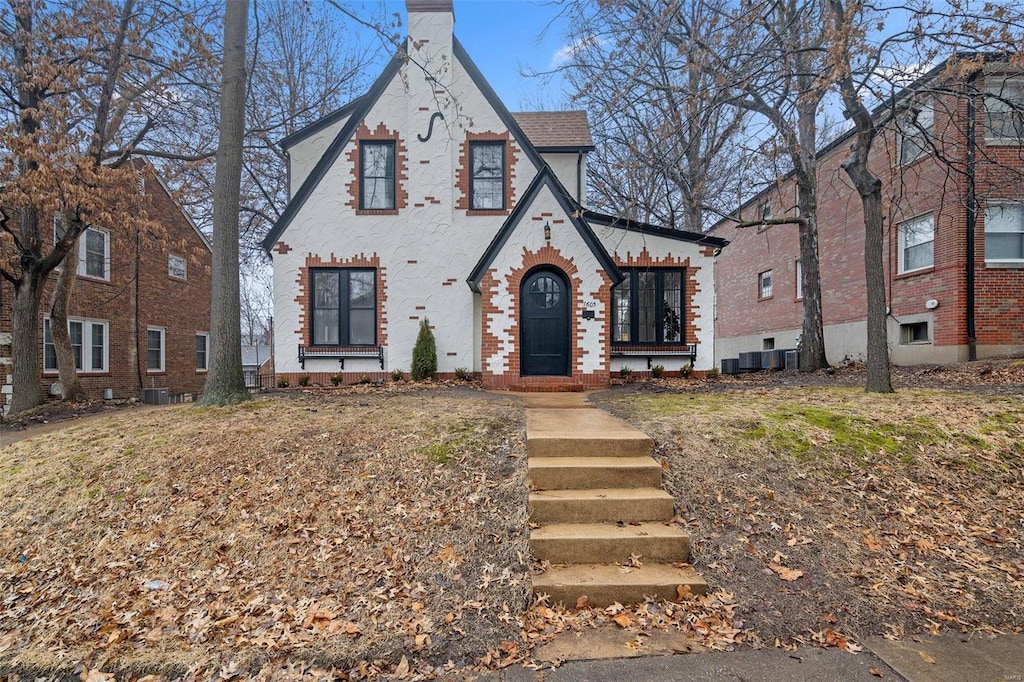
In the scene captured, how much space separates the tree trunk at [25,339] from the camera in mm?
10750

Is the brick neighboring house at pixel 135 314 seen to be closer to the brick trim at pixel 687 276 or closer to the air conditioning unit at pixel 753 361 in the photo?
the brick trim at pixel 687 276

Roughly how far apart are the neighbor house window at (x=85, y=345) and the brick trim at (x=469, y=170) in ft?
39.5

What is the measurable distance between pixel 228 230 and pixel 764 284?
67.1 feet

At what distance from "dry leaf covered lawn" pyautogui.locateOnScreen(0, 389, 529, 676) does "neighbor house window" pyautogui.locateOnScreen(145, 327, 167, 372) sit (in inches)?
535

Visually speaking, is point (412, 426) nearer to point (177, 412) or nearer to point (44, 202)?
point (177, 412)

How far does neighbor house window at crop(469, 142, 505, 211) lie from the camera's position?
12227 mm

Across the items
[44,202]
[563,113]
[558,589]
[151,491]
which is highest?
[563,113]


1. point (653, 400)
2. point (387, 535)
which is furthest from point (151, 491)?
point (653, 400)

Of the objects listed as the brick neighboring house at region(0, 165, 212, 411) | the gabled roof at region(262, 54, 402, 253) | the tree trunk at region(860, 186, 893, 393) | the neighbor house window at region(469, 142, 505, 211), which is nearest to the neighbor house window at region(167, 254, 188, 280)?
the brick neighboring house at region(0, 165, 212, 411)

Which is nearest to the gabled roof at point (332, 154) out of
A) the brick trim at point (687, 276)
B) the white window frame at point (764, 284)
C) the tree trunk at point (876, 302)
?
the brick trim at point (687, 276)

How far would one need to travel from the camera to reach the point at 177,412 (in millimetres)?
7023

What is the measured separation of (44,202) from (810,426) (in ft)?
42.3

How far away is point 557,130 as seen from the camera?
13.7 metres

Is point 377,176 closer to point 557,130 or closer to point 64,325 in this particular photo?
point 557,130
